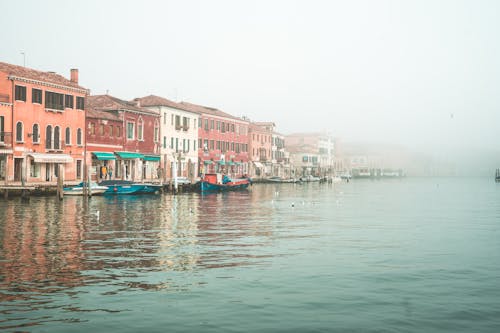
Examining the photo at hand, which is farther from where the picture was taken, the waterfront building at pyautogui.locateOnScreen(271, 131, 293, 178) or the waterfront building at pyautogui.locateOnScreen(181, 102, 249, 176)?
the waterfront building at pyautogui.locateOnScreen(271, 131, 293, 178)

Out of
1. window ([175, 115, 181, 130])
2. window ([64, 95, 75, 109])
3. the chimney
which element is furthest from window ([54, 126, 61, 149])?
window ([175, 115, 181, 130])

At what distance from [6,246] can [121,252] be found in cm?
372

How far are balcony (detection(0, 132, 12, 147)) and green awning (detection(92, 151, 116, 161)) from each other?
33.9ft

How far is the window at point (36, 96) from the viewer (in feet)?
154

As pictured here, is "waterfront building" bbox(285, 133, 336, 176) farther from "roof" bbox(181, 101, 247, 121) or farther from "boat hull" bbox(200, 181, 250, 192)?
"boat hull" bbox(200, 181, 250, 192)

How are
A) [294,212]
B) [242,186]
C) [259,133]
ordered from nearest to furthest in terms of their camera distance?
[294,212], [242,186], [259,133]

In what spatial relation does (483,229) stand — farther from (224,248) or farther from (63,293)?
(63,293)

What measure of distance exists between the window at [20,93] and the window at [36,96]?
3.19ft

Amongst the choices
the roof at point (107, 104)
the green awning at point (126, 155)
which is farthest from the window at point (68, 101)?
the green awning at point (126, 155)

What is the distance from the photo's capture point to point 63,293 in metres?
12.5

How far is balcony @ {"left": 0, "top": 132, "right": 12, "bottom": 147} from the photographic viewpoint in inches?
1727

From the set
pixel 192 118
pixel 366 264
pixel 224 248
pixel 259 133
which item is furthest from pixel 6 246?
pixel 259 133

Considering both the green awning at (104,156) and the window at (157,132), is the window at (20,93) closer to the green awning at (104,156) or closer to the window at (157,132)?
the green awning at (104,156)

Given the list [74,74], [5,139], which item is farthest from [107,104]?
[5,139]
